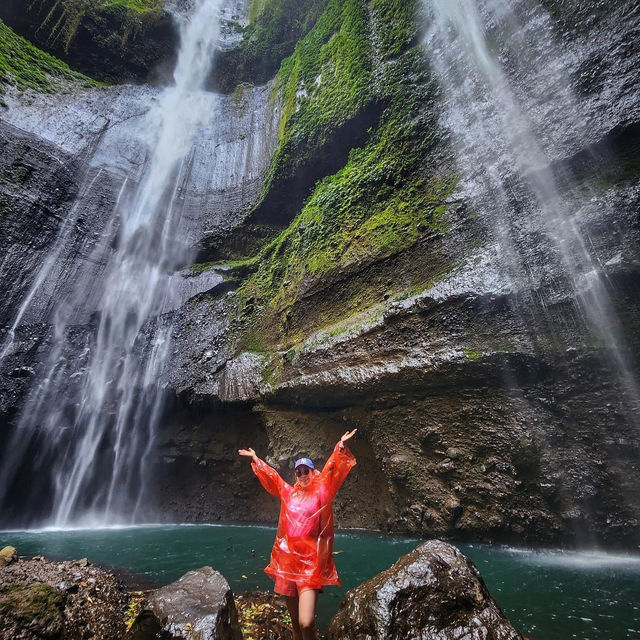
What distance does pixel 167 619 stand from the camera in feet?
9.80

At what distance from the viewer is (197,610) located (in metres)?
3.05

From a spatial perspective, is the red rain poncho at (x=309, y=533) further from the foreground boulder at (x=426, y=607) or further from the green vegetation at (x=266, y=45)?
the green vegetation at (x=266, y=45)

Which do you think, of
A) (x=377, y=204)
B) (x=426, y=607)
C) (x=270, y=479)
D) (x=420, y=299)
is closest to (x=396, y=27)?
(x=377, y=204)

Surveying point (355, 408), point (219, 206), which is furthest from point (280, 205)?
point (355, 408)

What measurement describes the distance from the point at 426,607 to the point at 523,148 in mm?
7332

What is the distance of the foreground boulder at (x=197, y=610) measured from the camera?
2.86 metres

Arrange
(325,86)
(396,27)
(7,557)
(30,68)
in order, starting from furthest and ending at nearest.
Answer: (30,68) < (325,86) < (396,27) < (7,557)

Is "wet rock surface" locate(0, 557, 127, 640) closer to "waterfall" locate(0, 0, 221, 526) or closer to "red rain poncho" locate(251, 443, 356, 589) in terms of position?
"red rain poncho" locate(251, 443, 356, 589)

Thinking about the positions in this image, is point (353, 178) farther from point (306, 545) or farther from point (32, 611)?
point (32, 611)

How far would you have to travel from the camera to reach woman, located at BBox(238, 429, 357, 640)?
8.66ft

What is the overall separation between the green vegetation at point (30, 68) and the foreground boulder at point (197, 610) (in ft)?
61.7

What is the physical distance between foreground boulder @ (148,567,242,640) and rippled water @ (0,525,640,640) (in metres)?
1.01

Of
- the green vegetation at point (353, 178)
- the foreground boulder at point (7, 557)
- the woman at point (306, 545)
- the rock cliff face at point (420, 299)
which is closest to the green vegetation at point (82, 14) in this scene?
the rock cliff face at point (420, 299)

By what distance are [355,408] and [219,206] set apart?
10.9 m
